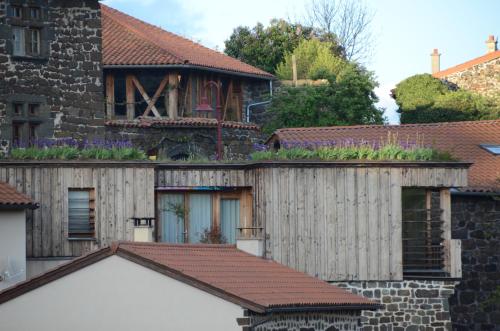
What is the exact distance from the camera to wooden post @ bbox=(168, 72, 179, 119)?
191 ft

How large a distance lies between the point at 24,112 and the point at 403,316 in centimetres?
1263

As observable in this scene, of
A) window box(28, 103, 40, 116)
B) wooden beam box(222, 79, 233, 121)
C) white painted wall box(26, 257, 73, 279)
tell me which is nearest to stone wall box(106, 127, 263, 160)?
wooden beam box(222, 79, 233, 121)

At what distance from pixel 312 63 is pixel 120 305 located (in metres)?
36.2

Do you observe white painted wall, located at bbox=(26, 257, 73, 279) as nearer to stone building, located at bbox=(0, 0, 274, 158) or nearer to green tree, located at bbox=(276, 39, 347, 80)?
stone building, located at bbox=(0, 0, 274, 158)

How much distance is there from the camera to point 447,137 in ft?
168

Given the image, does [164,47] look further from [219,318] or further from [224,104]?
[219,318]

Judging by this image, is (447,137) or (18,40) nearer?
(18,40)

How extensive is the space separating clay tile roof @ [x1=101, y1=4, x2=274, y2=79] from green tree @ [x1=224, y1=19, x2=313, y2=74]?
25.0ft

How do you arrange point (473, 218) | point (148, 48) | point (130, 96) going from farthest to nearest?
point (148, 48), point (130, 96), point (473, 218)

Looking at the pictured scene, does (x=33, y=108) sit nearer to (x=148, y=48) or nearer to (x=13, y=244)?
(x=13, y=244)

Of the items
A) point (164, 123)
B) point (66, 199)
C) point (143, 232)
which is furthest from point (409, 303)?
point (164, 123)

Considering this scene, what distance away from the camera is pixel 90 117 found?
49.7 m

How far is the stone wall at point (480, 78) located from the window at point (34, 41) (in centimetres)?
2916

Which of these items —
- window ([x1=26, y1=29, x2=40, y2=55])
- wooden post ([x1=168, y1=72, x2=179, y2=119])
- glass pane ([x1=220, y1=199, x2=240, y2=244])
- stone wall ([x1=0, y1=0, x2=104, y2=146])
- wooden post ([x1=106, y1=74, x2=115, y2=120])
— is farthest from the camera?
wooden post ([x1=168, y1=72, x2=179, y2=119])
